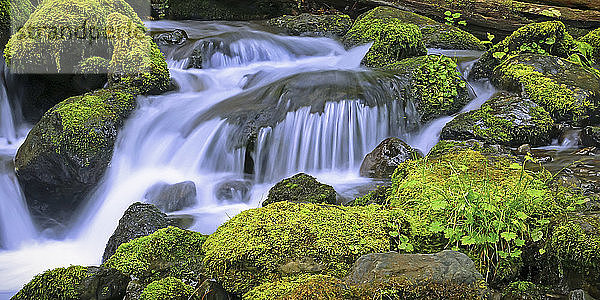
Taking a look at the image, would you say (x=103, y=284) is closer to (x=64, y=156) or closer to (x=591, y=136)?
(x=64, y=156)

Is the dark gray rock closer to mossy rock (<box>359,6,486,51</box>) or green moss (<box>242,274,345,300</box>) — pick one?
green moss (<box>242,274,345,300</box>)

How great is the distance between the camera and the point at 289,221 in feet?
9.80

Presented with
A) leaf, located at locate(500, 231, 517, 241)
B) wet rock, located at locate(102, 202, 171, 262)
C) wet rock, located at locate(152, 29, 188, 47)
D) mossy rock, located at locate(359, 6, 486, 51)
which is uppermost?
leaf, located at locate(500, 231, 517, 241)

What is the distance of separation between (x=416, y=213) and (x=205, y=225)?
2.99m

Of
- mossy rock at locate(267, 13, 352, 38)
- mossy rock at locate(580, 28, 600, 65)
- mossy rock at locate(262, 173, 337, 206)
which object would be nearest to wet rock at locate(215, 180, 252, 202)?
mossy rock at locate(262, 173, 337, 206)

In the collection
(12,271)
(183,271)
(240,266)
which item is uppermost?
(240,266)

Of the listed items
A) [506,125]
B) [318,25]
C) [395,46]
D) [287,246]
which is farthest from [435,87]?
[287,246]

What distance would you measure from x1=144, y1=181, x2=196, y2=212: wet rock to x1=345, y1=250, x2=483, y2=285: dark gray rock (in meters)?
3.96

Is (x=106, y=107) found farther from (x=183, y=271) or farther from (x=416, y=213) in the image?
(x=416, y=213)

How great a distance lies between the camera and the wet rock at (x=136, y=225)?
457 cm

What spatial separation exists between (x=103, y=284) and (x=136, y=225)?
1353 mm

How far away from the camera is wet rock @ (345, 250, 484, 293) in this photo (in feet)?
7.68

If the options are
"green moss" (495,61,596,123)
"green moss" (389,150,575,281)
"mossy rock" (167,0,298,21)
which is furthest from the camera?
"mossy rock" (167,0,298,21)

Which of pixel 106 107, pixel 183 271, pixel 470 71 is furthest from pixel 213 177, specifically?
pixel 470 71
